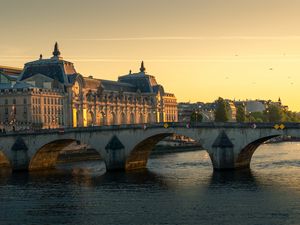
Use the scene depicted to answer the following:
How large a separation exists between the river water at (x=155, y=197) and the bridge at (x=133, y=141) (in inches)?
115

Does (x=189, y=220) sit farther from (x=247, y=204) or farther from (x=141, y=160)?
(x=141, y=160)

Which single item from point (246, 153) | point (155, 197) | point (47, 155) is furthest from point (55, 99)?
point (155, 197)

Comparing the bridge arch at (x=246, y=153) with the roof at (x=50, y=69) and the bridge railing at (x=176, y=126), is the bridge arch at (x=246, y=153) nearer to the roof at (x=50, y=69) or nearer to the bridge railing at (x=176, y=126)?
the bridge railing at (x=176, y=126)

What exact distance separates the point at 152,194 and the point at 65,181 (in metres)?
17.6

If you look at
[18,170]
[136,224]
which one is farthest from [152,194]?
[18,170]

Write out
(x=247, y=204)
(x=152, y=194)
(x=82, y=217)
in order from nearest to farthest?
(x=82, y=217), (x=247, y=204), (x=152, y=194)

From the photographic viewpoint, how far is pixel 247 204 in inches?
2422

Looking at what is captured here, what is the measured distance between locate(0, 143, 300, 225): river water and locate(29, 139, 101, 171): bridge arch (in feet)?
20.8

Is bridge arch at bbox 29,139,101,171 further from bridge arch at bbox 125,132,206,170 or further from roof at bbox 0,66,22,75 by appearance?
roof at bbox 0,66,22,75

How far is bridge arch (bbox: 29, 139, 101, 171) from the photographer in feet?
329

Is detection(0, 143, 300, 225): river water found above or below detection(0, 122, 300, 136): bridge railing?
below

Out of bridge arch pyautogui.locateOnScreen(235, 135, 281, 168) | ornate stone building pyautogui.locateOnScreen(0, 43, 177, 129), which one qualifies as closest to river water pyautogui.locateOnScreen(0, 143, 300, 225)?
bridge arch pyautogui.locateOnScreen(235, 135, 281, 168)

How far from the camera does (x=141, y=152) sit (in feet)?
322

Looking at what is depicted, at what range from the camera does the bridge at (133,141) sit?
87.1 meters
